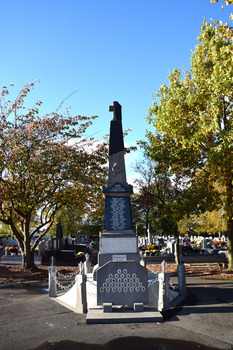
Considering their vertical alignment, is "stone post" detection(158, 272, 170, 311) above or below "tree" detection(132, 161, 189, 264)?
below

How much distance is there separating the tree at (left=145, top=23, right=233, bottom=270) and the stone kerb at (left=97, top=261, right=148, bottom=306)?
7.92 meters

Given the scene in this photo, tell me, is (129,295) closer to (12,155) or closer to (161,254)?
(12,155)

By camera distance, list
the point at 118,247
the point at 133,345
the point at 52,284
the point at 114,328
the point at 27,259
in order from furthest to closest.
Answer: the point at 27,259, the point at 118,247, the point at 52,284, the point at 114,328, the point at 133,345

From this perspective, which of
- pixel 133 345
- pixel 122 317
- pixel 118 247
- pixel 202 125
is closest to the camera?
pixel 133 345

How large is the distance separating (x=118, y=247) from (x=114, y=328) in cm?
499

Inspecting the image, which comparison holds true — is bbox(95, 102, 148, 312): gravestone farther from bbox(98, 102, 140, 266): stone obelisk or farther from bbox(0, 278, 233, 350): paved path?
bbox(0, 278, 233, 350): paved path

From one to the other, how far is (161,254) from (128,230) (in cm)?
1309

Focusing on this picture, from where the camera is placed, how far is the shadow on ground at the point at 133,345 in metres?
6.03

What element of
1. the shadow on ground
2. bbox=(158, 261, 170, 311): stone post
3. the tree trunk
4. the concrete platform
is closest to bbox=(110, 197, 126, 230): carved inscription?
bbox=(158, 261, 170, 311): stone post

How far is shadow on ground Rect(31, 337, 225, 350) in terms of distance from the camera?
6.03m

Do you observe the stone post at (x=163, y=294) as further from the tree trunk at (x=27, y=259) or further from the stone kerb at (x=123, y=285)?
the tree trunk at (x=27, y=259)

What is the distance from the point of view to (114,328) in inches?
288

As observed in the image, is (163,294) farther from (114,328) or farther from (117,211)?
(117,211)

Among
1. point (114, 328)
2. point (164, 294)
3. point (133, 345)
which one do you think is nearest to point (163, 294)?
point (164, 294)
